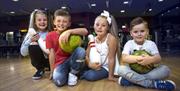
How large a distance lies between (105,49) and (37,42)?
2.86ft

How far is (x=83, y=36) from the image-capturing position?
3.18 metres

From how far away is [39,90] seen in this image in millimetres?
2471

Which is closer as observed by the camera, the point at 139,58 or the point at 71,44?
the point at 139,58

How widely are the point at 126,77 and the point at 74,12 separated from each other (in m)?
14.1

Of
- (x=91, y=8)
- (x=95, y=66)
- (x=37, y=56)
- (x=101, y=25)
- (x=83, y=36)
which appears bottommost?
(x=95, y=66)

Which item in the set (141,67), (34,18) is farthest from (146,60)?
(34,18)

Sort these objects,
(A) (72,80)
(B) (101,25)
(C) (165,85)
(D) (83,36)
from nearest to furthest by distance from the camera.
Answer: (C) (165,85) < (A) (72,80) < (B) (101,25) < (D) (83,36)

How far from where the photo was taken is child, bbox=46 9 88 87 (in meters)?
2.77

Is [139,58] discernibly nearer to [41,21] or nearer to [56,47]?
[56,47]

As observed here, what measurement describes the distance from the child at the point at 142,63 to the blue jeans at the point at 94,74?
0.40 m

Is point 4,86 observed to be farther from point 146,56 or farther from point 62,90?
point 146,56

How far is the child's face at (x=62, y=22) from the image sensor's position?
9.50 feet

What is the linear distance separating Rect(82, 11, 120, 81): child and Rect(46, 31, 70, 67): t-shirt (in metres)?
0.30

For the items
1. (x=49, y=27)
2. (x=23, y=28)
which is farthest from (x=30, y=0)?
(x=49, y=27)
